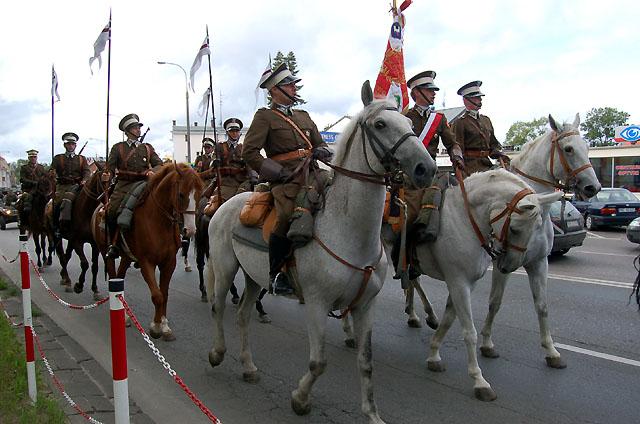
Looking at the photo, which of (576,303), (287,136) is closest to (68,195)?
(287,136)

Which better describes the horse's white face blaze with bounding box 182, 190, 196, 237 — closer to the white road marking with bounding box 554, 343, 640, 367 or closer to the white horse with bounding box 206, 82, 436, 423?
the white horse with bounding box 206, 82, 436, 423

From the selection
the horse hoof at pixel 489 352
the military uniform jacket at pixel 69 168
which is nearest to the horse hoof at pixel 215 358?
the horse hoof at pixel 489 352

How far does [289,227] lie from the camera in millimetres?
4457

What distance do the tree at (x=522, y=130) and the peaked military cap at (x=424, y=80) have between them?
297ft

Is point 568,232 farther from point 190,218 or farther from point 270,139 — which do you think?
point 270,139

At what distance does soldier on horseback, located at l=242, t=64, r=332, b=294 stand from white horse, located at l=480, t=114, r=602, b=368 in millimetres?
2671

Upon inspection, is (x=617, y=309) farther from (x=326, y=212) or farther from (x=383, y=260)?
(x=326, y=212)

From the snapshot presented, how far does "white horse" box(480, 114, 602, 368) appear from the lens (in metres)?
5.75

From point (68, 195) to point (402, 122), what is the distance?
27.6 ft

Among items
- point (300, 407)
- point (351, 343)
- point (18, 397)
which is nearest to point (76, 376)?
point (18, 397)

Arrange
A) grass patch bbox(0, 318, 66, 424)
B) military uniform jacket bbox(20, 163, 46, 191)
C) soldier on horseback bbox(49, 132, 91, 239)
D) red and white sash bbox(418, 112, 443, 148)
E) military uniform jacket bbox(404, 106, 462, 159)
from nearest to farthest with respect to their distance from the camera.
→ grass patch bbox(0, 318, 66, 424), red and white sash bbox(418, 112, 443, 148), military uniform jacket bbox(404, 106, 462, 159), soldier on horseback bbox(49, 132, 91, 239), military uniform jacket bbox(20, 163, 46, 191)

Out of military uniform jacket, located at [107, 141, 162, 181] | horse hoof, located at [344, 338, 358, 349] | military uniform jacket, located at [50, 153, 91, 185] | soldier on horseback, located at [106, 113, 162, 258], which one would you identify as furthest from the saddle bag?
military uniform jacket, located at [50, 153, 91, 185]

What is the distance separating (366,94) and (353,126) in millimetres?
277

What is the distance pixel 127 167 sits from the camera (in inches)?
317
